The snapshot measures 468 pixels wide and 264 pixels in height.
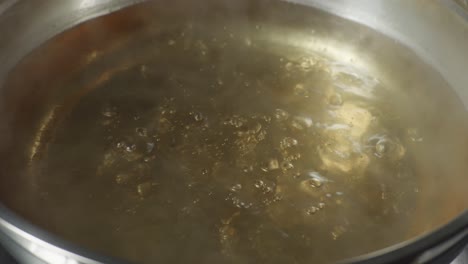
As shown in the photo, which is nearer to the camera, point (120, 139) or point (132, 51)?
point (120, 139)

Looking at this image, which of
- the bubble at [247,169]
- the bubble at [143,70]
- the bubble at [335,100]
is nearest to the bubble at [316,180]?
the bubble at [247,169]

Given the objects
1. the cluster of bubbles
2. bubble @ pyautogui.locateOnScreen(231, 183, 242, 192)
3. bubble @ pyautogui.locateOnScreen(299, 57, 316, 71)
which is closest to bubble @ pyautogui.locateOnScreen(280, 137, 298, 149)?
the cluster of bubbles

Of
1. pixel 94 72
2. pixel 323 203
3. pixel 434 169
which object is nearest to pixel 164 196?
pixel 323 203

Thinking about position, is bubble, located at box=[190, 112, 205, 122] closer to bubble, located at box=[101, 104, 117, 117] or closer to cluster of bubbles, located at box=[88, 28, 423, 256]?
cluster of bubbles, located at box=[88, 28, 423, 256]

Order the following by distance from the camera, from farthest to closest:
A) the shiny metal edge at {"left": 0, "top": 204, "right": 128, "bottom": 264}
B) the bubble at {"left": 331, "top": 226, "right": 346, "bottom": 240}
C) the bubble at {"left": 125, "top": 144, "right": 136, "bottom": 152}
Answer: the bubble at {"left": 125, "top": 144, "right": 136, "bottom": 152}, the bubble at {"left": 331, "top": 226, "right": 346, "bottom": 240}, the shiny metal edge at {"left": 0, "top": 204, "right": 128, "bottom": 264}

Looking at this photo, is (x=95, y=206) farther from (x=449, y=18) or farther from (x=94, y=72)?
(x=449, y=18)

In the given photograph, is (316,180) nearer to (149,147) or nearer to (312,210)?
(312,210)

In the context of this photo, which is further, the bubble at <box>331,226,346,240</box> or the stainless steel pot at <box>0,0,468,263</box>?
the stainless steel pot at <box>0,0,468,263</box>
